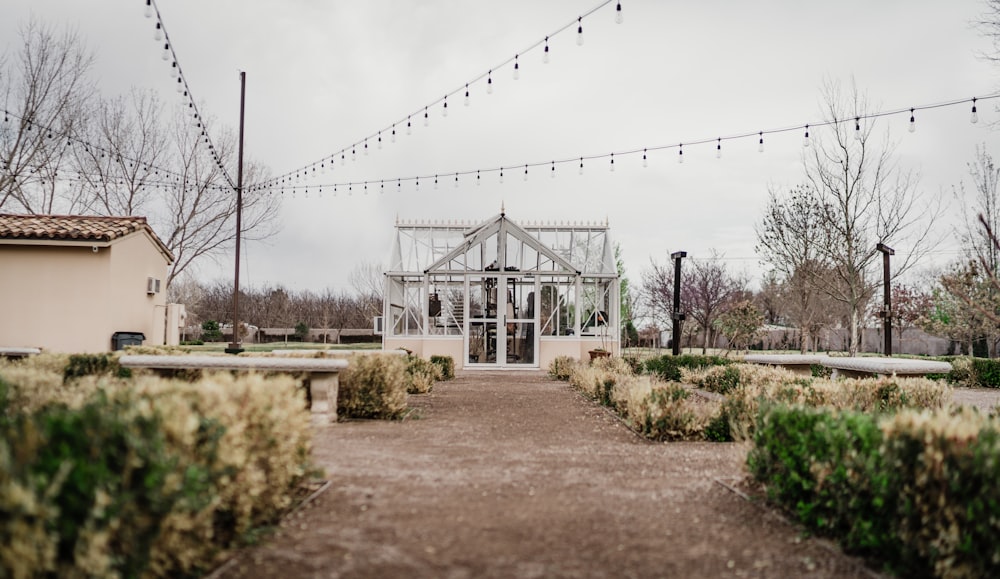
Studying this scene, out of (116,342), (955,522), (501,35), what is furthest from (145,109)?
(955,522)

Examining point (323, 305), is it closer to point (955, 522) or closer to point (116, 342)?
point (116, 342)

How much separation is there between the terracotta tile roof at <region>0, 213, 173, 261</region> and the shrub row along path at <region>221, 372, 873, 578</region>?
10.3 m

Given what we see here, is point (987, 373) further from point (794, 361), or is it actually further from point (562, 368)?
point (562, 368)

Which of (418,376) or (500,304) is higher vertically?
(500,304)

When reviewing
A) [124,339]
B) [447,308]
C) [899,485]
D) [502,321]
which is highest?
[447,308]

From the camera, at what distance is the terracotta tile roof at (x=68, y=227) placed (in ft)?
48.2

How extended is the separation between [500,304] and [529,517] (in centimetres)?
1692

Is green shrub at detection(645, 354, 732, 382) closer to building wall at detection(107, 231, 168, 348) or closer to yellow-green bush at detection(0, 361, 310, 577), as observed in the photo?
building wall at detection(107, 231, 168, 348)

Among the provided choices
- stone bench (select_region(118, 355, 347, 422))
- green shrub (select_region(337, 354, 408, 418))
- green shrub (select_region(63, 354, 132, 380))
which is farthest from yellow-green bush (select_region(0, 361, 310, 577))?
green shrub (select_region(63, 354, 132, 380))

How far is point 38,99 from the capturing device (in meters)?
19.9

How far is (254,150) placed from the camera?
26688 mm

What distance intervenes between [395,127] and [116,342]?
809cm

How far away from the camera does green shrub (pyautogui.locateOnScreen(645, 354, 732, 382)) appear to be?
1623cm

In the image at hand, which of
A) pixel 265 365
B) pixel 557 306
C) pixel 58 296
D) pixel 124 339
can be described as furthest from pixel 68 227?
pixel 557 306
